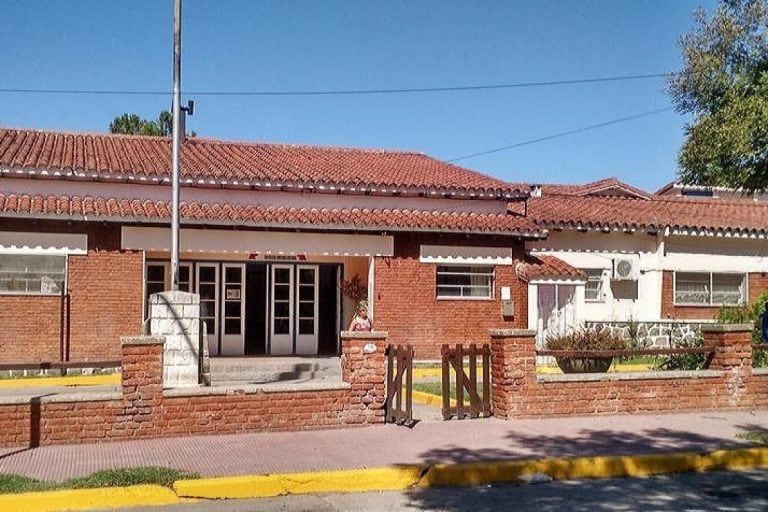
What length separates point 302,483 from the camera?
8.91 metres

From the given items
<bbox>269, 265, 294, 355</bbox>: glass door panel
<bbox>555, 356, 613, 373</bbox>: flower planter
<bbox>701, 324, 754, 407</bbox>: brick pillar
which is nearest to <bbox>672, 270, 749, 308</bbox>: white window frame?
<bbox>555, 356, 613, 373</bbox>: flower planter

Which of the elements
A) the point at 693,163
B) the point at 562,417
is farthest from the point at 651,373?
the point at 693,163

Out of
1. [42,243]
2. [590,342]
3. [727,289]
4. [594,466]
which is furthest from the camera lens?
[727,289]

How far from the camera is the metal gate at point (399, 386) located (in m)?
12.1

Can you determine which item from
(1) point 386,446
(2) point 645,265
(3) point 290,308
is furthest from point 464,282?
(1) point 386,446

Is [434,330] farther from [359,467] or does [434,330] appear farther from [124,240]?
[359,467]

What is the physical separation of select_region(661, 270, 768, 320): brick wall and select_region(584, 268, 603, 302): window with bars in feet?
5.75

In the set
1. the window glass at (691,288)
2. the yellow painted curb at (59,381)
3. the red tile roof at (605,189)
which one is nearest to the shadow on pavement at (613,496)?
the yellow painted curb at (59,381)

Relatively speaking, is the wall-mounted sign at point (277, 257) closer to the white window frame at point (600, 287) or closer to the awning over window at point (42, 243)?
the awning over window at point (42, 243)

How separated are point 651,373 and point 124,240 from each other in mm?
11297

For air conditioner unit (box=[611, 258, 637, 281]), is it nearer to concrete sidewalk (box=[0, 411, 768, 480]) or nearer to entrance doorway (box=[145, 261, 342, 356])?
entrance doorway (box=[145, 261, 342, 356])

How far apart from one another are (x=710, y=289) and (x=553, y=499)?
18.7 meters

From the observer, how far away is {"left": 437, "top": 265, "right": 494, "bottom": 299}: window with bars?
853 inches

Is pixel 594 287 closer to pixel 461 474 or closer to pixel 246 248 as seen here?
pixel 246 248
